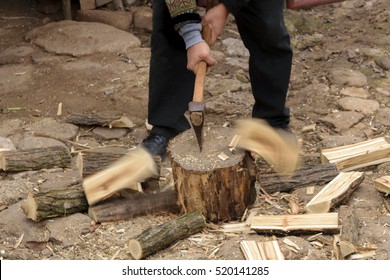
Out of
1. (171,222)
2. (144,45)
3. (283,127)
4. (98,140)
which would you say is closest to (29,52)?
(144,45)

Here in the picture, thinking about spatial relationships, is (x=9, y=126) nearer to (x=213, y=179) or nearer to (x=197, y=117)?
(x=197, y=117)

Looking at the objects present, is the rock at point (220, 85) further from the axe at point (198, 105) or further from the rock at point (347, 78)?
the axe at point (198, 105)

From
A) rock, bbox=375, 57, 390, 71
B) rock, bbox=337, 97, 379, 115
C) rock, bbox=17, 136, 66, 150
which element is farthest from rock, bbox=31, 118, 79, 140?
rock, bbox=375, 57, 390, 71

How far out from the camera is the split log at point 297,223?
12.6 ft

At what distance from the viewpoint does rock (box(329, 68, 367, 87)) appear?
5.89m

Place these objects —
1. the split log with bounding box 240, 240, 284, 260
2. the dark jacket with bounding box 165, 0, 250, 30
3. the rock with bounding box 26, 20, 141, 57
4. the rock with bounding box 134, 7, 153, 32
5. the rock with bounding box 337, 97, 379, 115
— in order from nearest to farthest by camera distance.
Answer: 1. the split log with bounding box 240, 240, 284, 260
2. the dark jacket with bounding box 165, 0, 250, 30
3. the rock with bounding box 337, 97, 379, 115
4. the rock with bounding box 26, 20, 141, 57
5. the rock with bounding box 134, 7, 153, 32

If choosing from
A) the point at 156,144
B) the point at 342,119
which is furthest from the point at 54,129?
the point at 342,119

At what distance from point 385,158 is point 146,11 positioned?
3.35 metres

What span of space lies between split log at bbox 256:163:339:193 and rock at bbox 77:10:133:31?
125 inches

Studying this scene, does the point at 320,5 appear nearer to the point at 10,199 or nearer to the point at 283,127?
the point at 283,127

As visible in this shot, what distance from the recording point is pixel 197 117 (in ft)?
12.9

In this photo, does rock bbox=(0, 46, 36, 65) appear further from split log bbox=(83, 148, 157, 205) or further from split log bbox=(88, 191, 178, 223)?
split log bbox=(88, 191, 178, 223)

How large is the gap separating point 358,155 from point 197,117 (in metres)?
1.12

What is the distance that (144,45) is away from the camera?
264 inches
